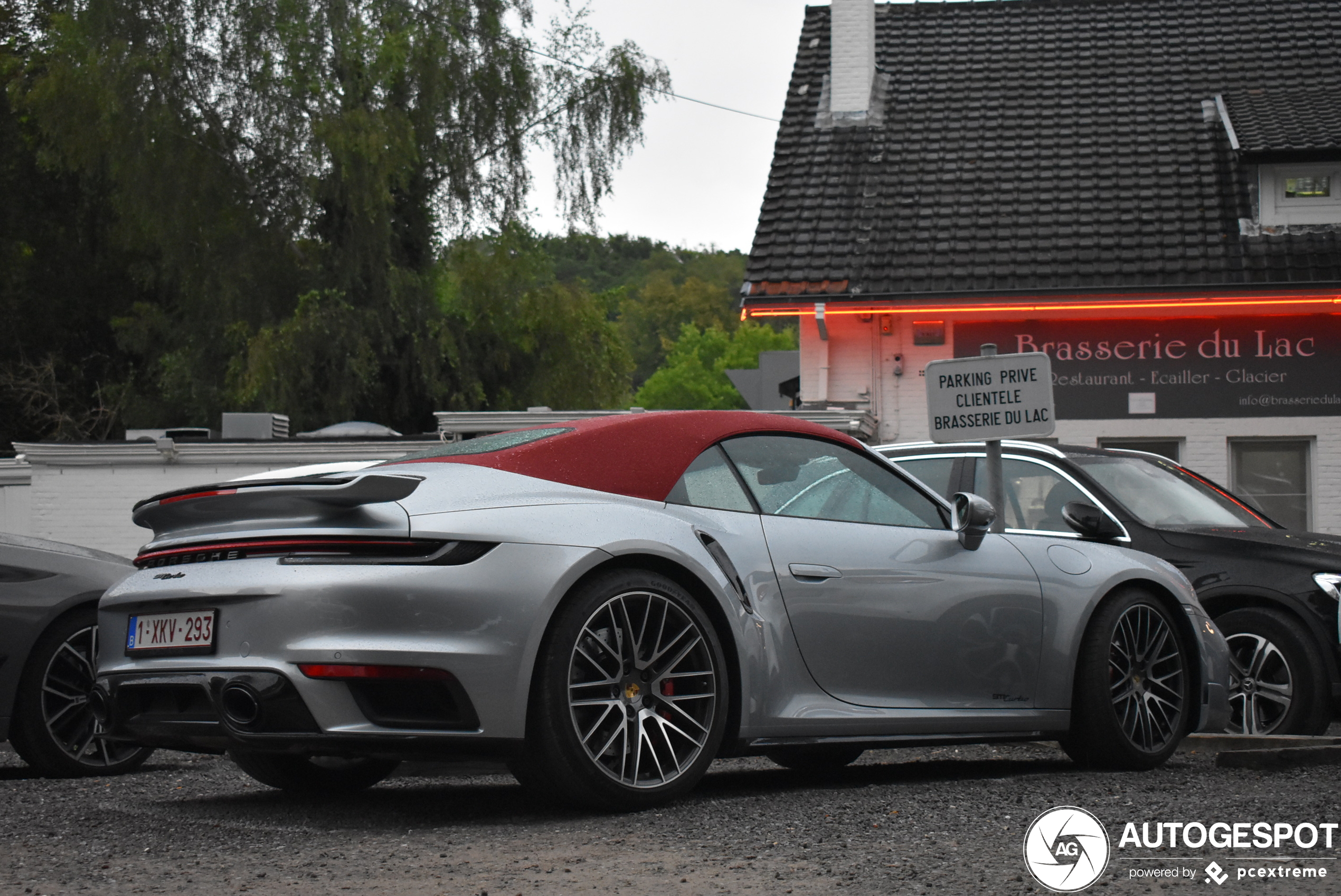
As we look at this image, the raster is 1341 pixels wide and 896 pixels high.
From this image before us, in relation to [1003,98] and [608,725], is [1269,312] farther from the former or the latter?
[608,725]

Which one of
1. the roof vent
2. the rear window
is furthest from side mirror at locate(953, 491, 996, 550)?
the roof vent

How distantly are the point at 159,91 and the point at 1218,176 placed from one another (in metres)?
17.8

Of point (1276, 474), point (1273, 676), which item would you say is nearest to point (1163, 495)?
point (1273, 676)

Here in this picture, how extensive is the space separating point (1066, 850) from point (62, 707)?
446 cm

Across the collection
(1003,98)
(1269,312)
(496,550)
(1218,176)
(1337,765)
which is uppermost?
(1003,98)

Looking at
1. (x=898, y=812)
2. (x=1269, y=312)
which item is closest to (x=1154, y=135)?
(x=1269, y=312)

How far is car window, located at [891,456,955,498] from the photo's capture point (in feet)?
30.3

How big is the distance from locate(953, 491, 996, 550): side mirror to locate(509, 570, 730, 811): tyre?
1.39 m

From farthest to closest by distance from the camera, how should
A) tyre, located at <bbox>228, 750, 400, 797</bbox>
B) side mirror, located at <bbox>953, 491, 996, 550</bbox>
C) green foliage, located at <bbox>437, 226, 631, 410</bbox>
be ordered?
green foliage, located at <bbox>437, 226, 631, 410</bbox>, side mirror, located at <bbox>953, 491, 996, 550</bbox>, tyre, located at <bbox>228, 750, 400, 797</bbox>

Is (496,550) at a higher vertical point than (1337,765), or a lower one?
higher

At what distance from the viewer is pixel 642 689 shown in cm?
515

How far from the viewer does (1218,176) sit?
20547 millimetres

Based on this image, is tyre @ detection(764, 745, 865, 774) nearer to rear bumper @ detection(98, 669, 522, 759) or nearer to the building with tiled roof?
rear bumper @ detection(98, 669, 522, 759)
